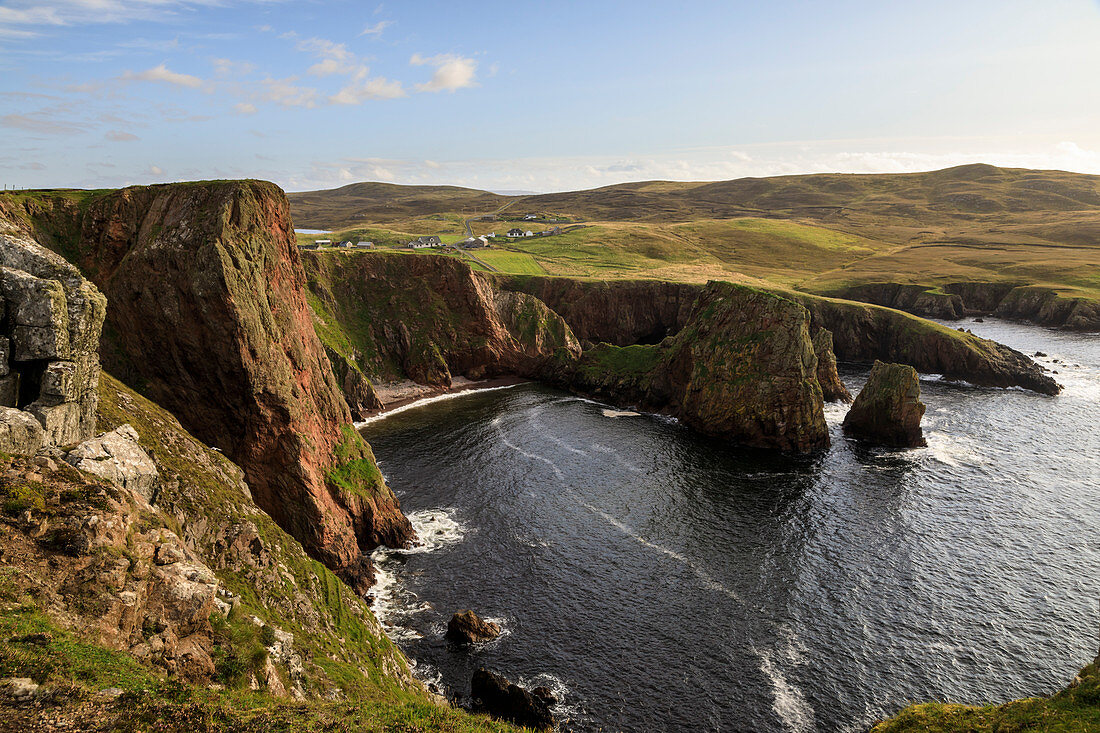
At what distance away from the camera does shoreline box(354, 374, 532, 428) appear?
313 ft

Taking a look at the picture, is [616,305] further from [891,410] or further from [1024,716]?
[1024,716]

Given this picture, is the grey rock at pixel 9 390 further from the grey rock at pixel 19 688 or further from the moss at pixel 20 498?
the grey rock at pixel 19 688

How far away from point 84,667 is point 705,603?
4183 cm

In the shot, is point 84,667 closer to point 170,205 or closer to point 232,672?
point 232,672

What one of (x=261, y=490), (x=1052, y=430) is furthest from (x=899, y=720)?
(x=1052, y=430)

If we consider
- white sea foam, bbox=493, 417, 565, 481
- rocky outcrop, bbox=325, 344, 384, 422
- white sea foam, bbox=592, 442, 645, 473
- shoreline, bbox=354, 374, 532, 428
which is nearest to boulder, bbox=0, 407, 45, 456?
white sea foam, bbox=493, 417, 565, 481

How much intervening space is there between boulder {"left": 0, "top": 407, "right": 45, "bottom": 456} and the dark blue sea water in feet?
92.1

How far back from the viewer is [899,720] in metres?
31.3

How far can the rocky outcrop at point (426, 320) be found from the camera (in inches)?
4306

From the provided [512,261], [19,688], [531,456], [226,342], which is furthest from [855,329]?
[19,688]

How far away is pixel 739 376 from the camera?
87.0m

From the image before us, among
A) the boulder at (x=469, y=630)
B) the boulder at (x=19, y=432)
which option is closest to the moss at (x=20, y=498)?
the boulder at (x=19, y=432)

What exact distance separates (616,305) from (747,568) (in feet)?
335

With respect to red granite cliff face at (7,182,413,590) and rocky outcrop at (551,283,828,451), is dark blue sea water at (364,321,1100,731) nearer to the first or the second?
rocky outcrop at (551,283,828,451)
